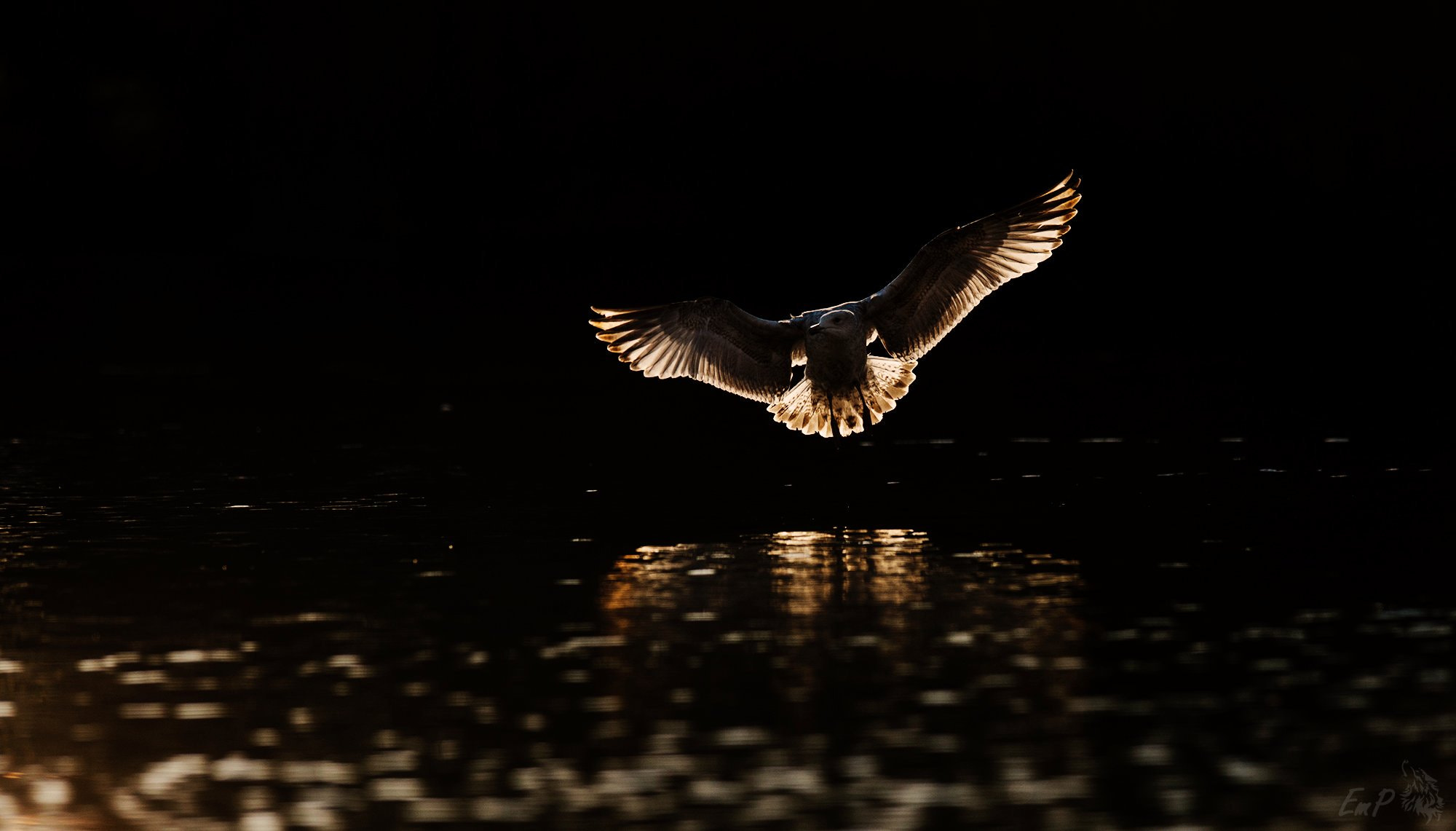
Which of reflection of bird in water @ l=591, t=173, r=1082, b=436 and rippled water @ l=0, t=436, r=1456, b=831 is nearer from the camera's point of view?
rippled water @ l=0, t=436, r=1456, b=831

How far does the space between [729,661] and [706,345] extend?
6.58 m

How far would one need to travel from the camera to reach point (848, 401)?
16.6 m

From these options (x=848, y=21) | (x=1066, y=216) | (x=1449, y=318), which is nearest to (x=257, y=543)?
(x=1066, y=216)

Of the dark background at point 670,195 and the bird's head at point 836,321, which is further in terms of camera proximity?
the dark background at point 670,195

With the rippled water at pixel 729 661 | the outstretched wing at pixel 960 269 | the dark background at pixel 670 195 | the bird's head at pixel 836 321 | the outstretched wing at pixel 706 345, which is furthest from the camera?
the dark background at pixel 670 195

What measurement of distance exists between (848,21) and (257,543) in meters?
35.9

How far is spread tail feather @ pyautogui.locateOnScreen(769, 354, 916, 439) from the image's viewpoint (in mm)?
16594

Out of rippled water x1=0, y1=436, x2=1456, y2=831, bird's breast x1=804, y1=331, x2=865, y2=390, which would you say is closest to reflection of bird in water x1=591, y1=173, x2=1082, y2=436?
bird's breast x1=804, y1=331, x2=865, y2=390

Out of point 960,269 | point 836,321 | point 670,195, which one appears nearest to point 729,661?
point 836,321

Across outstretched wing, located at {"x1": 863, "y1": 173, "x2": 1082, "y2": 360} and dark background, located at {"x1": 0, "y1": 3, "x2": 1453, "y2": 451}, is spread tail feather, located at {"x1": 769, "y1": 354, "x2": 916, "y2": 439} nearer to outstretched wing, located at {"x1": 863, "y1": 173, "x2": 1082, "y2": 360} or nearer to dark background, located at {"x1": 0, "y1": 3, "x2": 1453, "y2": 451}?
outstretched wing, located at {"x1": 863, "y1": 173, "x2": 1082, "y2": 360}

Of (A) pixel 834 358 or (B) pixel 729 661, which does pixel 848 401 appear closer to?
(A) pixel 834 358

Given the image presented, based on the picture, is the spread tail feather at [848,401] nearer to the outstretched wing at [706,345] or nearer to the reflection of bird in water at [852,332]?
the reflection of bird in water at [852,332]

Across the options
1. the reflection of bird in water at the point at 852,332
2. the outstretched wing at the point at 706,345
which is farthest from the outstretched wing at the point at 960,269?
the outstretched wing at the point at 706,345

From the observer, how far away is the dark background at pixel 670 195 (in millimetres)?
28641
